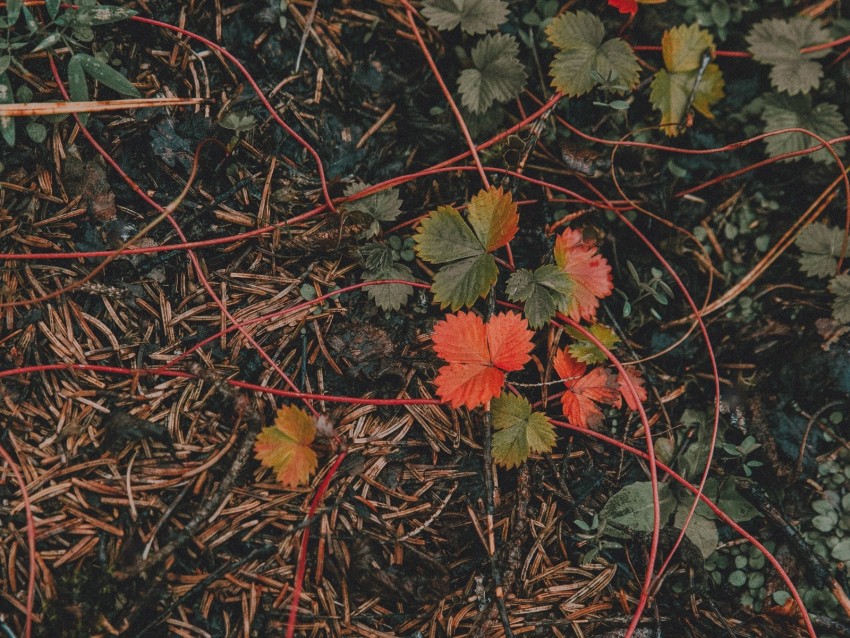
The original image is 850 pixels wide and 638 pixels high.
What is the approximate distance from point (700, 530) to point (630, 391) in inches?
20.9

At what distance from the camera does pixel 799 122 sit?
7.28ft

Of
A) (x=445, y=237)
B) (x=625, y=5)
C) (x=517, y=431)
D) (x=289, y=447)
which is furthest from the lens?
(x=625, y=5)

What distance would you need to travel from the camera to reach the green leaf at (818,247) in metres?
2.16

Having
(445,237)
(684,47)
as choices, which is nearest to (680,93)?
(684,47)

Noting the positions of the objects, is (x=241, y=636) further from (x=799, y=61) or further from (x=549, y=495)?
(x=799, y=61)

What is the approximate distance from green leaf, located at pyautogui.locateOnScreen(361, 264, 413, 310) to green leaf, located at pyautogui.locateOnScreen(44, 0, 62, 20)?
1276 millimetres

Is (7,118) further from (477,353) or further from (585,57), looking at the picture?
(585,57)

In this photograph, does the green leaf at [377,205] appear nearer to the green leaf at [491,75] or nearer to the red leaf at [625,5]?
the green leaf at [491,75]

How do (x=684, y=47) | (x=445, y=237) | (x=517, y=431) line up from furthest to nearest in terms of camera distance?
(x=684, y=47) < (x=445, y=237) < (x=517, y=431)

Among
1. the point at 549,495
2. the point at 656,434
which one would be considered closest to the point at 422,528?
the point at 549,495

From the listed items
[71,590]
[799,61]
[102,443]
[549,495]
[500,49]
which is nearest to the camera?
[71,590]

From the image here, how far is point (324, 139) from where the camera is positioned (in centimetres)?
204

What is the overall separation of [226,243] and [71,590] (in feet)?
3.68

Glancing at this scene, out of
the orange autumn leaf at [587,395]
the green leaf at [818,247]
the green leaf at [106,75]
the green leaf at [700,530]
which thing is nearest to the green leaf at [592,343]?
the orange autumn leaf at [587,395]
